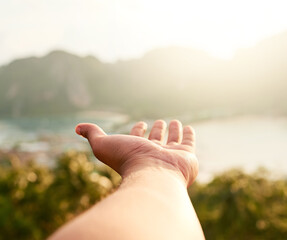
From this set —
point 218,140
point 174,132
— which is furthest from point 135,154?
point 218,140

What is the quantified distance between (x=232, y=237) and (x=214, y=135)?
61.8 meters

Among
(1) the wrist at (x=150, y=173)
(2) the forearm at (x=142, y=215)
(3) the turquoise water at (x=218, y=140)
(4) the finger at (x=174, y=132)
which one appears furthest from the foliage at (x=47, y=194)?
(3) the turquoise water at (x=218, y=140)

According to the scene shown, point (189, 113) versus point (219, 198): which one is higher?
point (219, 198)

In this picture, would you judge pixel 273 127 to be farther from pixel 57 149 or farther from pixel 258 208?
pixel 258 208

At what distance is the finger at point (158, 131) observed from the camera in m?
2.31

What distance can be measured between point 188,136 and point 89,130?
86cm

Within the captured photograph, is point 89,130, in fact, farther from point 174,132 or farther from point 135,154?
point 174,132

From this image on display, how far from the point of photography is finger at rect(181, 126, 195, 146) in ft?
7.32

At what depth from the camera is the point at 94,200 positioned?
878cm

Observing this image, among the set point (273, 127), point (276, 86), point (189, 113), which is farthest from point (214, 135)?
point (276, 86)

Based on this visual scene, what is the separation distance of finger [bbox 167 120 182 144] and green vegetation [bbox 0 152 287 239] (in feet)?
20.1

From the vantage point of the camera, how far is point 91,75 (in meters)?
106

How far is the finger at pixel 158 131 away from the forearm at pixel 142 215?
0.96m

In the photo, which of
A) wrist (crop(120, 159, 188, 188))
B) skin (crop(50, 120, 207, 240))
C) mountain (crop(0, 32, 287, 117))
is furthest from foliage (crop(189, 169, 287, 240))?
mountain (crop(0, 32, 287, 117))
